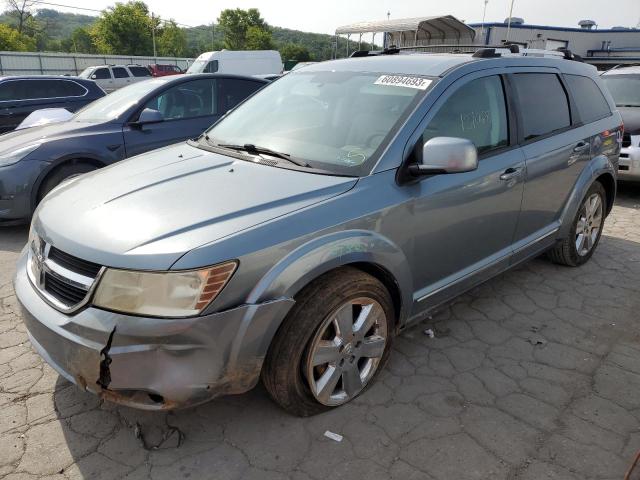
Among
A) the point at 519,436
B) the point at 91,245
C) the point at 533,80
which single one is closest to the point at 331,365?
the point at 519,436

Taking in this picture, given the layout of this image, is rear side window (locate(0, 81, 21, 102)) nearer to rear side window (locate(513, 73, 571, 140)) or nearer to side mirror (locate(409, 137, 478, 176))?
rear side window (locate(513, 73, 571, 140))

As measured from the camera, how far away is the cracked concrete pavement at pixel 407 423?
2.22 metres

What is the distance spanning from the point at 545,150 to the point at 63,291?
3.20 metres

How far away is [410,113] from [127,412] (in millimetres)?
2169

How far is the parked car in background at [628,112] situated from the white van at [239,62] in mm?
18295

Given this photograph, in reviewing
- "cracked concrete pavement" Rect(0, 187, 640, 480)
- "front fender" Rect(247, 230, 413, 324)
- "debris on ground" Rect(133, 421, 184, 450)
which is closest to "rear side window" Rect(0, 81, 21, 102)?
"cracked concrete pavement" Rect(0, 187, 640, 480)

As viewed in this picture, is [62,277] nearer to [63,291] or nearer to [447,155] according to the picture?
[63,291]

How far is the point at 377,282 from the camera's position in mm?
2551

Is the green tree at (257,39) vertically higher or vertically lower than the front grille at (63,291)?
higher

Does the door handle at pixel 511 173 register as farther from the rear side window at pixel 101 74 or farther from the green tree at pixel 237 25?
the green tree at pixel 237 25

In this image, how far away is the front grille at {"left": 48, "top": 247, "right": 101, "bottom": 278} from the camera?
2066 millimetres

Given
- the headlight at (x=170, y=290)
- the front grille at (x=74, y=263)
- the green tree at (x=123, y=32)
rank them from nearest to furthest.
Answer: the headlight at (x=170, y=290) < the front grille at (x=74, y=263) < the green tree at (x=123, y=32)

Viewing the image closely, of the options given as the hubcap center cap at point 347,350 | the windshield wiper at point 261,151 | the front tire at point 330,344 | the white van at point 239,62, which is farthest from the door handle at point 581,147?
the white van at point 239,62

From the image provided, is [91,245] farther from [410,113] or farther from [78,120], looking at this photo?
[78,120]
